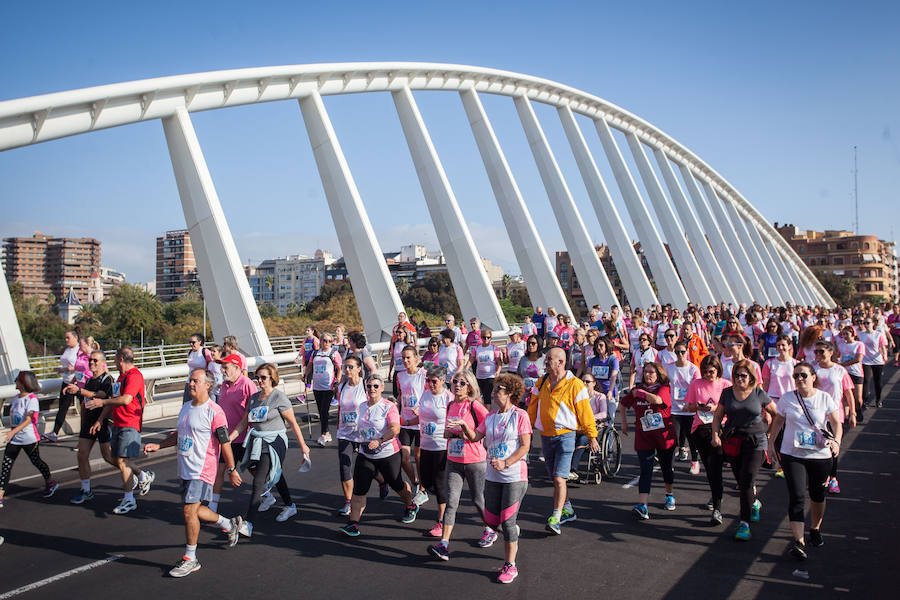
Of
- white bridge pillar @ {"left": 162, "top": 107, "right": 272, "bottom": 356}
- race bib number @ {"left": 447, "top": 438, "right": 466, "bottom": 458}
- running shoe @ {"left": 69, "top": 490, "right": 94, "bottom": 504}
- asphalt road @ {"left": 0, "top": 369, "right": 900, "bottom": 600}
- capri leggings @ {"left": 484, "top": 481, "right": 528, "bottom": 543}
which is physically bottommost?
asphalt road @ {"left": 0, "top": 369, "right": 900, "bottom": 600}

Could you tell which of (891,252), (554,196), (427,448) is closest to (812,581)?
(427,448)

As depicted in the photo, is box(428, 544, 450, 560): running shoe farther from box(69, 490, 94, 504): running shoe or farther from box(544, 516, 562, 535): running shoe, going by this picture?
box(69, 490, 94, 504): running shoe

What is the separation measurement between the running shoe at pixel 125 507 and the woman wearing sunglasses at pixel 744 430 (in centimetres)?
567

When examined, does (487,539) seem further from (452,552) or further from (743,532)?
(743,532)

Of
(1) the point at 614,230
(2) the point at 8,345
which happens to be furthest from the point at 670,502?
(1) the point at 614,230

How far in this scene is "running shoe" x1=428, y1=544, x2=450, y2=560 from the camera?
217 inches

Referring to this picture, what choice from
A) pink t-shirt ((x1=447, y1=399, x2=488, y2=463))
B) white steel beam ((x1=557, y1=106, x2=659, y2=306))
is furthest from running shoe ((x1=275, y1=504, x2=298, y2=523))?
white steel beam ((x1=557, y1=106, x2=659, y2=306))

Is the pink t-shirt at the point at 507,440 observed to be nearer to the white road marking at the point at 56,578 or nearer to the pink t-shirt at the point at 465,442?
the pink t-shirt at the point at 465,442

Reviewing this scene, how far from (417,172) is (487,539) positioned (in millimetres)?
19611

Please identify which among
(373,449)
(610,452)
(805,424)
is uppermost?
(805,424)

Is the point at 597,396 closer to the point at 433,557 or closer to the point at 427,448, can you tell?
the point at 427,448

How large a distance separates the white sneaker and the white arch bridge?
7.08 metres

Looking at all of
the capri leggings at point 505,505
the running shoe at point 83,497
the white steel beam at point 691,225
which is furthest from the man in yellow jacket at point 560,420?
the white steel beam at point 691,225

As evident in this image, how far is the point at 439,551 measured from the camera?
5535mm
